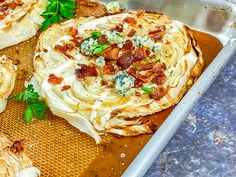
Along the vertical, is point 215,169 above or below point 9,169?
above

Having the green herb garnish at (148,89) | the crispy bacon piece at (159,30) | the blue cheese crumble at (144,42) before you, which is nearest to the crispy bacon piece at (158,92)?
the green herb garnish at (148,89)

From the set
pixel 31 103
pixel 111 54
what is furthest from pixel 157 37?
pixel 31 103

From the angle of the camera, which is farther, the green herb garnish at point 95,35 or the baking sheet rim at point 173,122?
the green herb garnish at point 95,35

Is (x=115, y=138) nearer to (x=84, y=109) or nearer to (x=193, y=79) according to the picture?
(x=84, y=109)

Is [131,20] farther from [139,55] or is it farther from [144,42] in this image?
[139,55]

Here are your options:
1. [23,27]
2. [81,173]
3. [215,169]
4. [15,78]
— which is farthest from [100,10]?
[215,169]

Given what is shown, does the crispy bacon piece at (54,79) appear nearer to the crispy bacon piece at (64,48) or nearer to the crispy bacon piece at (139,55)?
the crispy bacon piece at (64,48)
